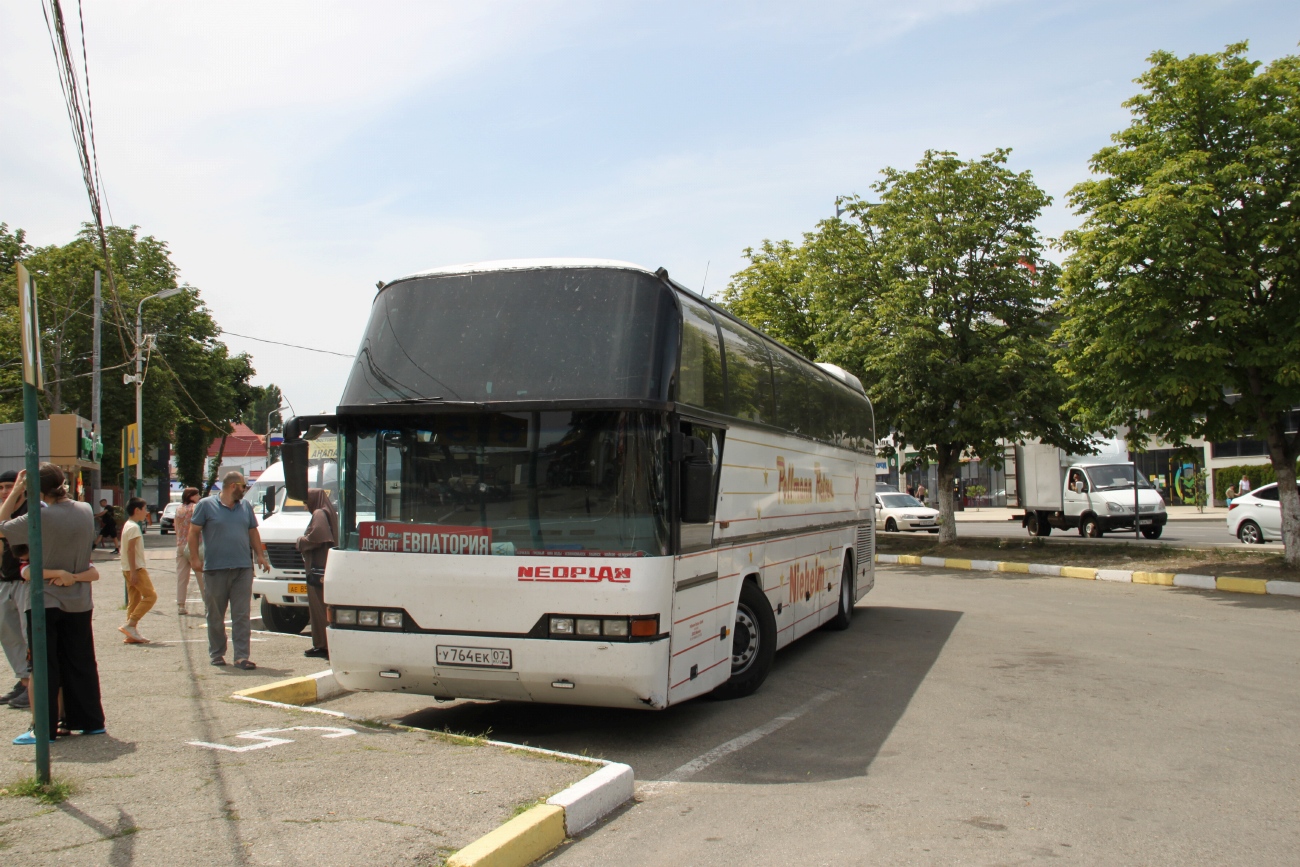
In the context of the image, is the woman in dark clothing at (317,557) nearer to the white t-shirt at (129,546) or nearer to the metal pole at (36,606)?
the white t-shirt at (129,546)

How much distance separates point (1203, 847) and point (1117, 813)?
0.57 meters

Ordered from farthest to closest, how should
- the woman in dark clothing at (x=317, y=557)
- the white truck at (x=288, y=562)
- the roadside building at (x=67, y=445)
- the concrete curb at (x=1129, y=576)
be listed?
the roadside building at (x=67, y=445)
the concrete curb at (x=1129, y=576)
the white truck at (x=288, y=562)
the woman in dark clothing at (x=317, y=557)

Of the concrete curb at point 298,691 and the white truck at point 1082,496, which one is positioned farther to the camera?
the white truck at point 1082,496

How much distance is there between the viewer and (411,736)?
21.8 feet

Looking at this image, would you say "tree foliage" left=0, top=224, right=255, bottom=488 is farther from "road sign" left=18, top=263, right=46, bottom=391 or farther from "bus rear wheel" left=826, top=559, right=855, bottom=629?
"road sign" left=18, top=263, right=46, bottom=391

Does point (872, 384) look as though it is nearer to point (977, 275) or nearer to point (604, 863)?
point (977, 275)

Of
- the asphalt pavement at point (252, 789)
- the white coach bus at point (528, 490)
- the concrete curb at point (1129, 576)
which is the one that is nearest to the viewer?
the asphalt pavement at point (252, 789)

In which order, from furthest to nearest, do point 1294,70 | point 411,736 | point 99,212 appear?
point 1294,70 → point 99,212 → point 411,736

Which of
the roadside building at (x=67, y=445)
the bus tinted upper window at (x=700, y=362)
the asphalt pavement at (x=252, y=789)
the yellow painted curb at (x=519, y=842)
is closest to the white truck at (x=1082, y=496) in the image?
the bus tinted upper window at (x=700, y=362)

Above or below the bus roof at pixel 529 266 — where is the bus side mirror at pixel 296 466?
below

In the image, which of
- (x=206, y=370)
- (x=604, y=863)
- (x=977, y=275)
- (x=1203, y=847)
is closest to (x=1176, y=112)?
(x=977, y=275)

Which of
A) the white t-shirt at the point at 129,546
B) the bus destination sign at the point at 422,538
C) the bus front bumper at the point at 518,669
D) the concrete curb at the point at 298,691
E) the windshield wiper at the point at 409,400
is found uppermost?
the windshield wiper at the point at 409,400

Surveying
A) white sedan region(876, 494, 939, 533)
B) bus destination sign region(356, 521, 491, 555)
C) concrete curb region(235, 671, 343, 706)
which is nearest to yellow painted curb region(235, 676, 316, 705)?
concrete curb region(235, 671, 343, 706)

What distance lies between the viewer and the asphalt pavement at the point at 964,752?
16.3ft
